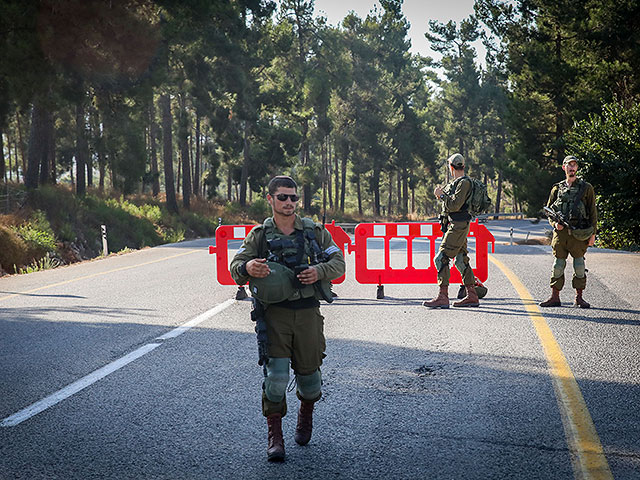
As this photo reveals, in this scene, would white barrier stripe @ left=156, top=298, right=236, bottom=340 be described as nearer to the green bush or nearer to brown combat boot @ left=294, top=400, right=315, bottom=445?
brown combat boot @ left=294, top=400, right=315, bottom=445

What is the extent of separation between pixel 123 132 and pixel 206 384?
27369 mm

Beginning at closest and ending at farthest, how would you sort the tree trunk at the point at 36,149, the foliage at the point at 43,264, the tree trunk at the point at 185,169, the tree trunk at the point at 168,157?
the foliage at the point at 43,264 < the tree trunk at the point at 36,149 < the tree trunk at the point at 168,157 < the tree trunk at the point at 185,169

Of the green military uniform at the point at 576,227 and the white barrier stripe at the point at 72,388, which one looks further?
the green military uniform at the point at 576,227

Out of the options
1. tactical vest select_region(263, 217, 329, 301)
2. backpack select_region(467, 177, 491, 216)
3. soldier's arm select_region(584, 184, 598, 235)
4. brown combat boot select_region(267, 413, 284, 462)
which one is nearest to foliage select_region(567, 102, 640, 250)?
soldier's arm select_region(584, 184, 598, 235)

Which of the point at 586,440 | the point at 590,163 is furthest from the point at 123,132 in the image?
the point at 586,440

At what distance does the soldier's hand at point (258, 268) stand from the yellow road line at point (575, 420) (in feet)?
6.72

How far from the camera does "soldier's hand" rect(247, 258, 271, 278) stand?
4.13 m

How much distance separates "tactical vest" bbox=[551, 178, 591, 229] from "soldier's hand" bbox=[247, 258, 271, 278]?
253 inches

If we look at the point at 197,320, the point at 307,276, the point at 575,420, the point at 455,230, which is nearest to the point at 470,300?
the point at 455,230

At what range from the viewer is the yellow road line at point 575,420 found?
12.7 feet

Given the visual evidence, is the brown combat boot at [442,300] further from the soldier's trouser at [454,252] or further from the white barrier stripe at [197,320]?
the white barrier stripe at [197,320]

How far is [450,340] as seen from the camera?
743 centimetres

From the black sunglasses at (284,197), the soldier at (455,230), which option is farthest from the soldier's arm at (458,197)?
the black sunglasses at (284,197)

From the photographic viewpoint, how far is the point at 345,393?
5426 mm
